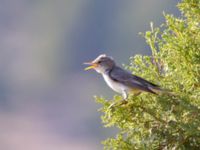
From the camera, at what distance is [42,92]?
5719 inches

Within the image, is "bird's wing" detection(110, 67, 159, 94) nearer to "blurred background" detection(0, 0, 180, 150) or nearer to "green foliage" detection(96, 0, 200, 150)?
"green foliage" detection(96, 0, 200, 150)

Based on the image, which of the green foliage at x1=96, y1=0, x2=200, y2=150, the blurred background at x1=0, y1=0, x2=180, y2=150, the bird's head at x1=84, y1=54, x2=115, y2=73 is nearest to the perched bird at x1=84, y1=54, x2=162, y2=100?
the bird's head at x1=84, y1=54, x2=115, y2=73

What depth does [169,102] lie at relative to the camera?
33.4 feet

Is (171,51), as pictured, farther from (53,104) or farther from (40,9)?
(40,9)

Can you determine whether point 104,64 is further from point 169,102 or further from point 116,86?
point 169,102

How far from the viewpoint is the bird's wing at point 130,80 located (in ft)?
34.1

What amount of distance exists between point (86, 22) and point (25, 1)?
19.7 meters

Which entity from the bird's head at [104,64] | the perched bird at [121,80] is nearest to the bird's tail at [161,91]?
the perched bird at [121,80]

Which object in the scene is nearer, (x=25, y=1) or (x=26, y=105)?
(x=26, y=105)

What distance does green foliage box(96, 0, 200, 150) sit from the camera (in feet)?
32.8

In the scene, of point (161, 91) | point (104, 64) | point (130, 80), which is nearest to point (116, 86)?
point (130, 80)

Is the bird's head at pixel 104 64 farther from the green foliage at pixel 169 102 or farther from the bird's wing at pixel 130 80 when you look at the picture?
the green foliage at pixel 169 102

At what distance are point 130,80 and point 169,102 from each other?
1011 mm

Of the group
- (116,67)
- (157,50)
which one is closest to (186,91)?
(157,50)
